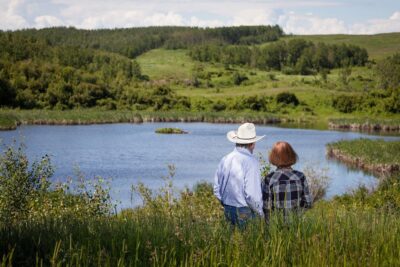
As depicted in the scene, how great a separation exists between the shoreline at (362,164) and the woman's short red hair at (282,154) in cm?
2643

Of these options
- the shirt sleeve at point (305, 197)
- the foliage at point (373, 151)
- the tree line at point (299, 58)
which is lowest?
the foliage at point (373, 151)

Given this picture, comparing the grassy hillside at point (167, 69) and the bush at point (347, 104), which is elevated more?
the grassy hillside at point (167, 69)

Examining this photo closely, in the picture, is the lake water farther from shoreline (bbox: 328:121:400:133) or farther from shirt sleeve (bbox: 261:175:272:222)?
shirt sleeve (bbox: 261:175:272:222)

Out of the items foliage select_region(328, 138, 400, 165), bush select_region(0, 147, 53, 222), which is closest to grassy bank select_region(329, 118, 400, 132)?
foliage select_region(328, 138, 400, 165)

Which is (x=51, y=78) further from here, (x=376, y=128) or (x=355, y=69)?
(x=355, y=69)

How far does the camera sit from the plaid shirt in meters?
9.84

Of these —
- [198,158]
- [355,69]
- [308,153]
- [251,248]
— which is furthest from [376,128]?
[355,69]

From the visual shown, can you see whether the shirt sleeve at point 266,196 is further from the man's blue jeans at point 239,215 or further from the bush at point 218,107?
the bush at point 218,107

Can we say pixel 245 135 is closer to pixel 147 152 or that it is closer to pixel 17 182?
pixel 17 182

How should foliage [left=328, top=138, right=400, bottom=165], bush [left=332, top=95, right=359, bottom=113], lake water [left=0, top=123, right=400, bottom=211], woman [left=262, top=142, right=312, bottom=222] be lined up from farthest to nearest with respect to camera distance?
bush [left=332, top=95, right=359, bottom=113] < foliage [left=328, top=138, right=400, bottom=165] < lake water [left=0, top=123, right=400, bottom=211] < woman [left=262, top=142, right=312, bottom=222]

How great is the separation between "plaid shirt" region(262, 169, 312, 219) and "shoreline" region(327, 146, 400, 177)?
85.8 feet

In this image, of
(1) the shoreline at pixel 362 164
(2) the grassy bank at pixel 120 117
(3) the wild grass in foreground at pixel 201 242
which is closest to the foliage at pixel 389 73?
(2) the grassy bank at pixel 120 117

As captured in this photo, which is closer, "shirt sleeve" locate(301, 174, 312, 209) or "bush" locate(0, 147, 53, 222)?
"shirt sleeve" locate(301, 174, 312, 209)

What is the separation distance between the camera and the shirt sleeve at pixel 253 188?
385 inches
